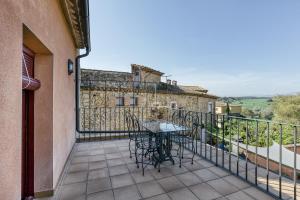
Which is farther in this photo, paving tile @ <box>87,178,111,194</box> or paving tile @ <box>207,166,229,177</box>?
paving tile @ <box>207,166,229,177</box>

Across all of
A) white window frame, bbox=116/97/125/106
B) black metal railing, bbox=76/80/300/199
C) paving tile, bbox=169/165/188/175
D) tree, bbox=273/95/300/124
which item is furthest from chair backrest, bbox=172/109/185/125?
tree, bbox=273/95/300/124

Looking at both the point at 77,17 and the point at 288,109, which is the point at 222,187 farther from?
the point at 288,109

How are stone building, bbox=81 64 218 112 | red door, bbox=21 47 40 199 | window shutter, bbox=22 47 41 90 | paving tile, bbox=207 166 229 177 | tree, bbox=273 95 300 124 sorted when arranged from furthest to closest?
tree, bbox=273 95 300 124, stone building, bbox=81 64 218 112, paving tile, bbox=207 166 229 177, red door, bbox=21 47 40 199, window shutter, bbox=22 47 41 90

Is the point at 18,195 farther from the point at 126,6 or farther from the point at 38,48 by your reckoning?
the point at 126,6

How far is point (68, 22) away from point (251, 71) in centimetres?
2426

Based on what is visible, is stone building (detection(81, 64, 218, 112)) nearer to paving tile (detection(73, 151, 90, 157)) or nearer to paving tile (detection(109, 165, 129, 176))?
paving tile (detection(73, 151, 90, 157))

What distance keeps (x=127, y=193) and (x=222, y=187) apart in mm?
1370

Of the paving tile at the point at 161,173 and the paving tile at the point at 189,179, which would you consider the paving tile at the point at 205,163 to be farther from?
the paving tile at the point at 161,173

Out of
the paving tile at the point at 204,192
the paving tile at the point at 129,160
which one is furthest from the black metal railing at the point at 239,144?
the paving tile at the point at 129,160

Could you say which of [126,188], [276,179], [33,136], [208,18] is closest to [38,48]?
[33,136]

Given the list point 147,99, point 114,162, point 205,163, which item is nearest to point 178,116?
point 205,163

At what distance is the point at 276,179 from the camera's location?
2611 millimetres

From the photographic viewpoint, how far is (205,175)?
2.66m

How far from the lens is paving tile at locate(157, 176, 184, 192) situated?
2.28m
